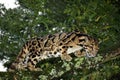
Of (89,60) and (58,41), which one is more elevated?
(58,41)

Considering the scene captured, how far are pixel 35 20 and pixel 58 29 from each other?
2.46 m

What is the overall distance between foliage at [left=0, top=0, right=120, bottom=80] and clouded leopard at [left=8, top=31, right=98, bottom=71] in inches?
20.5

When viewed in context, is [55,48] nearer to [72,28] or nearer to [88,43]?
[88,43]

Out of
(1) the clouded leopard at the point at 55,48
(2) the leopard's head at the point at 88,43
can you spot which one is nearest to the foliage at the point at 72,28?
(2) the leopard's head at the point at 88,43

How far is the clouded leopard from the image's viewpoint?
30.8 feet

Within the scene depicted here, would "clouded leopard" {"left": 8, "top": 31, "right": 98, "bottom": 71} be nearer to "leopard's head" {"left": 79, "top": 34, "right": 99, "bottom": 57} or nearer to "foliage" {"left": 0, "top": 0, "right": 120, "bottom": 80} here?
"leopard's head" {"left": 79, "top": 34, "right": 99, "bottom": 57}

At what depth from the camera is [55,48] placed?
33.9 ft

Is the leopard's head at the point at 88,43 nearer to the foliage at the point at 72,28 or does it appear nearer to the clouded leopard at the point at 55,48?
the clouded leopard at the point at 55,48

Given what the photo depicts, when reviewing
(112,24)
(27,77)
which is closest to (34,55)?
(112,24)

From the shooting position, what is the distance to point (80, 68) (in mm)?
5668

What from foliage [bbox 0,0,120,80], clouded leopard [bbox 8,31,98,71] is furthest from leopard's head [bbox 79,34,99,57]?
foliage [bbox 0,0,120,80]

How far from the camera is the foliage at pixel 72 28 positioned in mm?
5520

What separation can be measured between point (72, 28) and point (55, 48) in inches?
235

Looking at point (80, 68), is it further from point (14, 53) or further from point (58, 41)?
point (14, 53)
